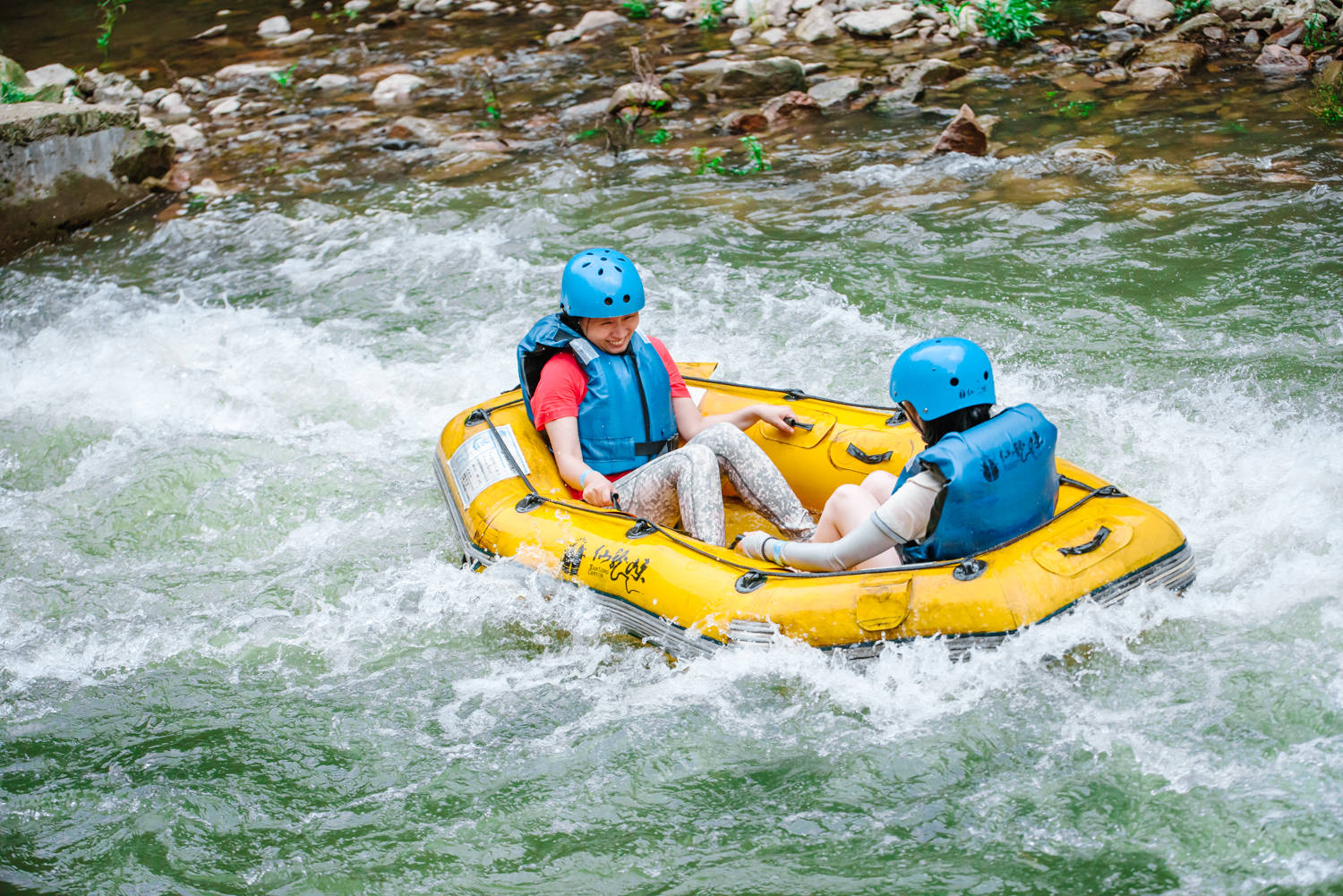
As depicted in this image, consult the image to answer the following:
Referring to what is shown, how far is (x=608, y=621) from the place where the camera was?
4.46 meters

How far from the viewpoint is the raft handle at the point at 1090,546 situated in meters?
3.83

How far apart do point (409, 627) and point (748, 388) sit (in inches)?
75.9

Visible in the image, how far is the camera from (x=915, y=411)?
3773 mm

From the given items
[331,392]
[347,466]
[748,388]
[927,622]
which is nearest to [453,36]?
[331,392]

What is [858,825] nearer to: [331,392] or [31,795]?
[31,795]

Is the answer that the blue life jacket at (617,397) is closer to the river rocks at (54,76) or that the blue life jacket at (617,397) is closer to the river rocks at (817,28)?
the river rocks at (817,28)

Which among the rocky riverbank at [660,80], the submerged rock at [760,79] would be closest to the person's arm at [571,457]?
the rocky riverbank at [660,80]

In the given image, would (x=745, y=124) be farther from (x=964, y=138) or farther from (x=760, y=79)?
(x=964, y=138)

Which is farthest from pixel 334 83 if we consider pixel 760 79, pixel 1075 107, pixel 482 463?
pixel 482 463

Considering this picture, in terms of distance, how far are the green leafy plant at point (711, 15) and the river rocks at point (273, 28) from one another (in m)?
5.91

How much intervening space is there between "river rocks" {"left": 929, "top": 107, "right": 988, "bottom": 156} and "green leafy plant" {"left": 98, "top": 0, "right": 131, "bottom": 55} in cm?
1149

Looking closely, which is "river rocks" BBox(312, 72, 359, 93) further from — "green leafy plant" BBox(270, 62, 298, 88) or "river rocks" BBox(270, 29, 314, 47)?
"river rocks" BBox(270, 29, 314, 47)

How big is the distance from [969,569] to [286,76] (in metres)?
12.1

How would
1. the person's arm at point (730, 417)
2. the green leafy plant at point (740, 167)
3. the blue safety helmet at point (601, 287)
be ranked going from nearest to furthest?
1. the blue safety helmet at point (601, 287)
2. the person's arm at point (730, 417)
3. the green leafy plant at point (740, 167)
